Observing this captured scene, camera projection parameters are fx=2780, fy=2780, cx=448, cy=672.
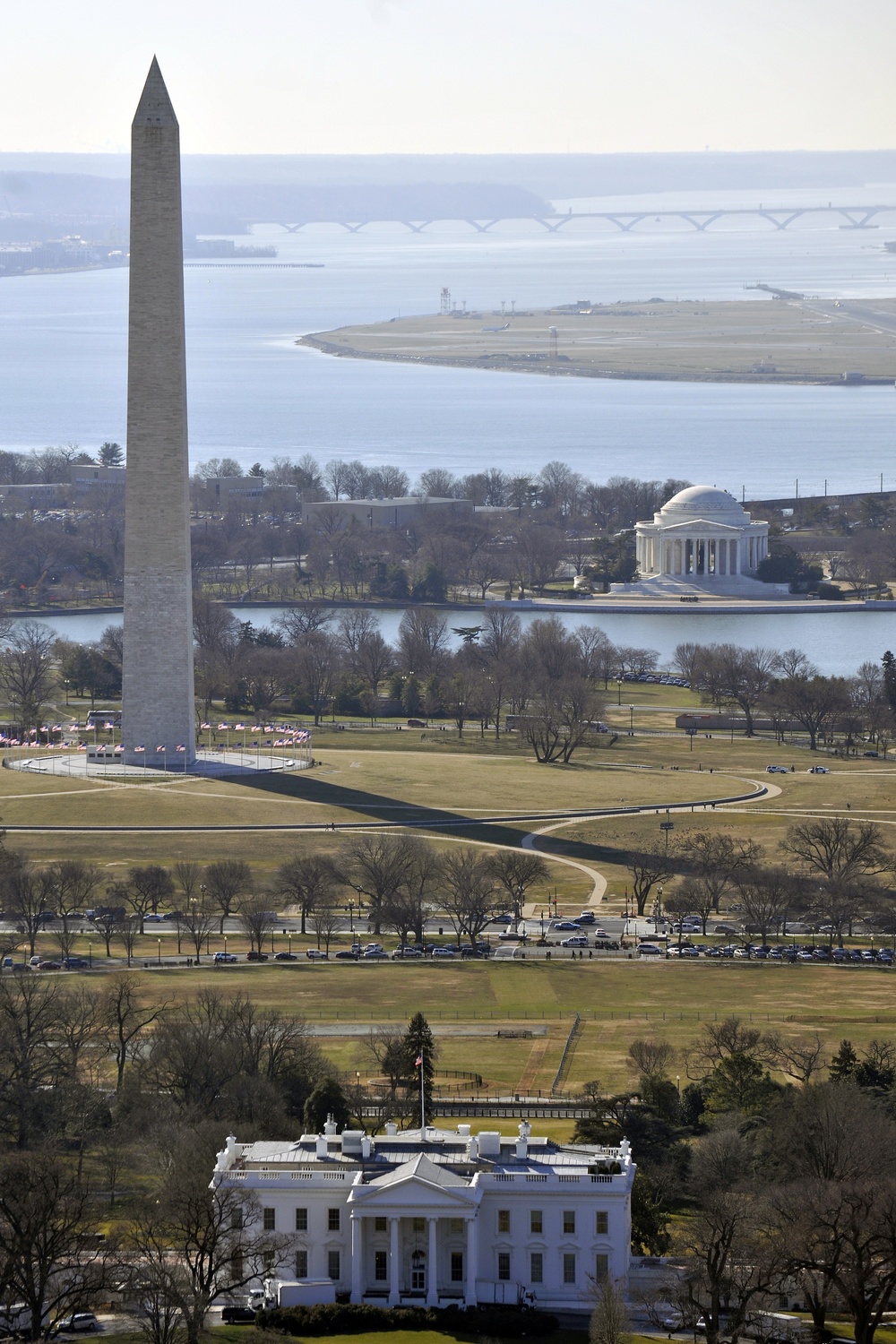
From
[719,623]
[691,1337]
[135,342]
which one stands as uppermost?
[135,342]

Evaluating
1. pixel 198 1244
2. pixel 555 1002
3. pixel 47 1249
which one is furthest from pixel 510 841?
pixel 47 1249

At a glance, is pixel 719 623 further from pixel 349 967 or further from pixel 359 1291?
pixel 359 1291

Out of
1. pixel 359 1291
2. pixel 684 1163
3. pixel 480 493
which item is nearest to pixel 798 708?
pixel 684 1163

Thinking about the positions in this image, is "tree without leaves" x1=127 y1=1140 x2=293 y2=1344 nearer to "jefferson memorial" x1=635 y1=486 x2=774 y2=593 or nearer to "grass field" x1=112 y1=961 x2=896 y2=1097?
"grass field" x1=112 y1=961 x2=896 y2=1097

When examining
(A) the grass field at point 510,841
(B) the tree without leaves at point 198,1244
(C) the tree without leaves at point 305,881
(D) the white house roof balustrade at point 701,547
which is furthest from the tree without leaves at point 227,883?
(D) the white house roof balustrade at point 701,547

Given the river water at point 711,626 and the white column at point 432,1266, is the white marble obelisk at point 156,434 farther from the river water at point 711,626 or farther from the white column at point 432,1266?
the white column at point 432,1266
